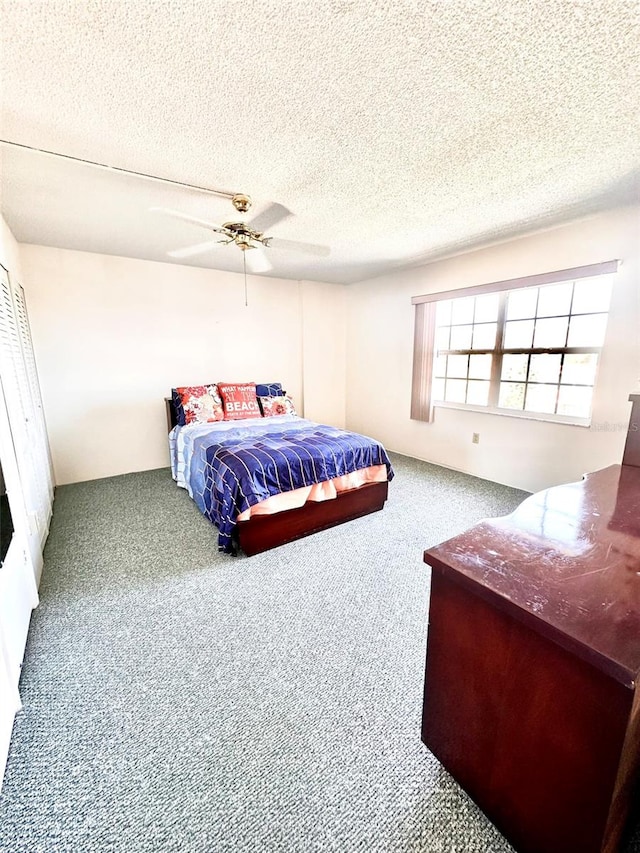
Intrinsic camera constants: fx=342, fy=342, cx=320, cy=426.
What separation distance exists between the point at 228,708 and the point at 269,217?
9.64 ft

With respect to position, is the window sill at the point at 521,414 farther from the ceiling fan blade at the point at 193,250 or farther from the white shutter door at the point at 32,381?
the white shutter door at the point at 32,381

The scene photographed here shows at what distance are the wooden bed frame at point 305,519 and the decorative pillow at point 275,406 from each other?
5.24 ft

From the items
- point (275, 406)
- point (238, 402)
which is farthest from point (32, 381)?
point (275, 406)

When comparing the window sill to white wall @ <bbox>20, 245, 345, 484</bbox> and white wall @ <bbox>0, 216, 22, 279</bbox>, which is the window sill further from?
white wall @ <bbox>0, 216, 22, 279</bbox>

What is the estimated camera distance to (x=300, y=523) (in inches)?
99.4

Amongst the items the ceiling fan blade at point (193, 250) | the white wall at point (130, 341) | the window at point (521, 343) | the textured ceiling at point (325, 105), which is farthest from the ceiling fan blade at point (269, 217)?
the window at point (521, 343)

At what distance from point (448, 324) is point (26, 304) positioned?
4256 millimetres

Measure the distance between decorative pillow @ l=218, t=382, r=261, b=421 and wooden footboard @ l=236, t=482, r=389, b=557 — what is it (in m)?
1.63

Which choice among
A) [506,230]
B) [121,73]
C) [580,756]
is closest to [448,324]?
[506,230]

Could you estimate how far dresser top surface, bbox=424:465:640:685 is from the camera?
0.70 meters

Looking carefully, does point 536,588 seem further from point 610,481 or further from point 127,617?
point 127,617

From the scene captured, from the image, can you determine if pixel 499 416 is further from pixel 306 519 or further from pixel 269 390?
pixel 269 390

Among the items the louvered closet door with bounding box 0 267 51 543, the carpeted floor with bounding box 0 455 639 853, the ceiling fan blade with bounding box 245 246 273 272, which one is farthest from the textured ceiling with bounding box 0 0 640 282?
the carpeted floor with bounding box 0 455 639 853

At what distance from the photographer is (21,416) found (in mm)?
2096
